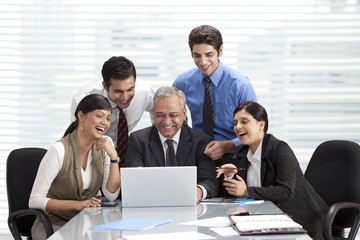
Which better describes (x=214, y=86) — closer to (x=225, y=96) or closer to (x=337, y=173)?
(x=225, y=96)

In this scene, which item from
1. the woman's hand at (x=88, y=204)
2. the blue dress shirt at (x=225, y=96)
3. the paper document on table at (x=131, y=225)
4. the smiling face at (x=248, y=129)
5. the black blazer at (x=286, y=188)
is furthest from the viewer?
the blue dress shirt at (x=225, y=96)

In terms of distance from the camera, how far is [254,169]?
326 cm

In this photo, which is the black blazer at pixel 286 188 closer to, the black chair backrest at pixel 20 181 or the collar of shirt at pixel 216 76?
the collar of shirt at pixel 216 76

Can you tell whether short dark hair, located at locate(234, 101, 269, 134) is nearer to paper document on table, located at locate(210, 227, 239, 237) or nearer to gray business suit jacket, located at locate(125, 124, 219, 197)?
gray business suit jacket, located at locate(125, 124, 219, 197)

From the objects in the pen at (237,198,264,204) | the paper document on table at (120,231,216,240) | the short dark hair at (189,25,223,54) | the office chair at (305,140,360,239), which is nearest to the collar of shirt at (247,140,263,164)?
the pen at (237,198,264,204)

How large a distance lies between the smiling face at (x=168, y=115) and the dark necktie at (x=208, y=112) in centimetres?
46

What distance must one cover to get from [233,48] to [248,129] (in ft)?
5.83

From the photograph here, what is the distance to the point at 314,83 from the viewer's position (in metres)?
4.86

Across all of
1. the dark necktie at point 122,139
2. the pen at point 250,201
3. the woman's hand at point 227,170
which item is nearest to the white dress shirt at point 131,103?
→ the dark necktie at point 122,139

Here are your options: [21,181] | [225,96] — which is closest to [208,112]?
[225,96]

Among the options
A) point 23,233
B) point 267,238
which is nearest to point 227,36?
point 23,233

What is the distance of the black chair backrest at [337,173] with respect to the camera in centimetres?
344

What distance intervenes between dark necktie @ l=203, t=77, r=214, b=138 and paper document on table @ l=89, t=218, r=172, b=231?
129 cm

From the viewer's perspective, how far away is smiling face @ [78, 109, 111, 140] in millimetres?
3172
